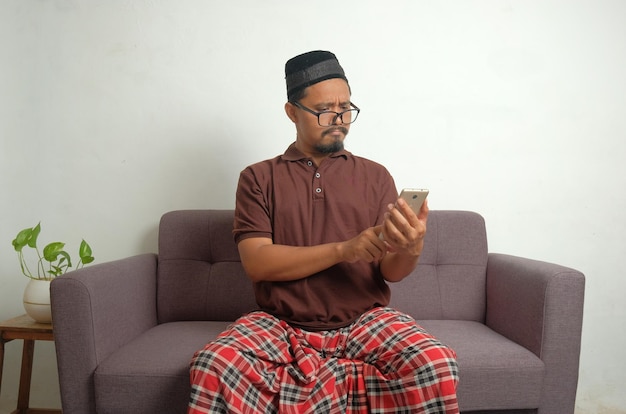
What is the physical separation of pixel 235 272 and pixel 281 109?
0.73 m

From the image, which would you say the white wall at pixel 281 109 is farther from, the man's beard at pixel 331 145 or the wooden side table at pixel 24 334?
the man's beard at pixel 331 145

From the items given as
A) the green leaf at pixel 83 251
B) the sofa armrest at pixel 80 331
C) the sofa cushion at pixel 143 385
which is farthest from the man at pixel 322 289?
the green leaf at pixel 83 251

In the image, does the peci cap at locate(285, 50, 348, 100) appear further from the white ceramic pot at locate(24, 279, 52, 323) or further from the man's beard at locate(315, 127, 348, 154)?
the white ceramic pot at locate(24, 279, 52, 323)

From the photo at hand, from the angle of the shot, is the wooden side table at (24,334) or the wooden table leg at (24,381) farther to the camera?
the wooden table leg at (24,381)

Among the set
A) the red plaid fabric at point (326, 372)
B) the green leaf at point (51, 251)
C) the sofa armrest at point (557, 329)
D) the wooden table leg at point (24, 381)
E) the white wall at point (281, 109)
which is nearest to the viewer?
the red plaid fabric at point (326, 372)

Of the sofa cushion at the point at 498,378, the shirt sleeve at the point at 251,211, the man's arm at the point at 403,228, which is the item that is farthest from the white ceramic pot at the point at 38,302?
the sofa cushion at the point at 498,378

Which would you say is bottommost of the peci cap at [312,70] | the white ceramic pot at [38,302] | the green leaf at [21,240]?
the white ceramic pot at [38,302]

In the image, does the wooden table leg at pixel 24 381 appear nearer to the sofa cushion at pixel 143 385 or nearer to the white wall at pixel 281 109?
the white wall at pixel 281 109

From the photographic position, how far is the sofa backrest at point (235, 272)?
207 cm

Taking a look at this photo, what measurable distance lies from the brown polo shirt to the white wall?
0.61m

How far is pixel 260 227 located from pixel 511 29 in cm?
149

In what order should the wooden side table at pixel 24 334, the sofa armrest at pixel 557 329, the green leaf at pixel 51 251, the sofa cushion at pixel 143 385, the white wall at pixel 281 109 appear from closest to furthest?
the sofa cushion at pixel 143 385, the sofa armrest at pixel 557 329, the wooden side table at pixel 24 334, the green leaf at pixel 51 251, the white wall at pixel 281 109

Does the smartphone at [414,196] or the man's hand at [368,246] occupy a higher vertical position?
the smartphone at [414,196]

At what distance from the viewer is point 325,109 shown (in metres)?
1.67
